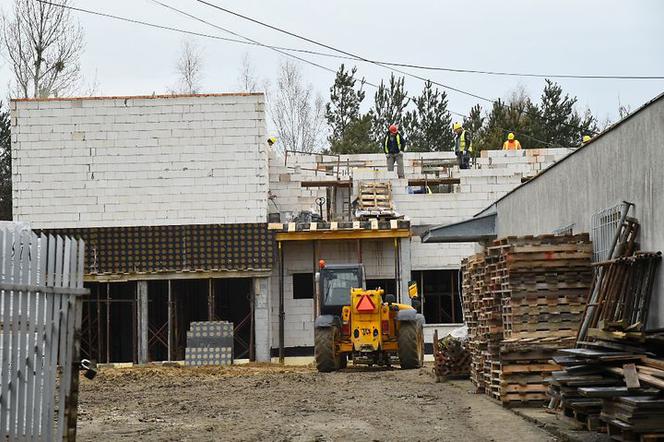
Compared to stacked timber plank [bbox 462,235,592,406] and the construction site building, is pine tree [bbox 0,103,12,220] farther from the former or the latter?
stacked timber plank [bbox 462,235,592,406]

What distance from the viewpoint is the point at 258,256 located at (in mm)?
33875

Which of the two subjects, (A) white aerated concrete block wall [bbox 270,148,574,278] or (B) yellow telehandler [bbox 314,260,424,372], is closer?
(B) yellow telehandler [bbox 314,260,424,372]

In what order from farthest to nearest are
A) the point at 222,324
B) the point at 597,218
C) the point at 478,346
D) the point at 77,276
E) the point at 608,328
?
1. the point at 222,324
2. the point at 478,346
3. the point at 597,218
4. the point at 608,328
5. the point at 77,276

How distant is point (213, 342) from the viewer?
108 feet

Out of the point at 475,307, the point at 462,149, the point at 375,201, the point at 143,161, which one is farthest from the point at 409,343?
the point at 462,149

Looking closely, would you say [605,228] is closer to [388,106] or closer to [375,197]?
[375,197]

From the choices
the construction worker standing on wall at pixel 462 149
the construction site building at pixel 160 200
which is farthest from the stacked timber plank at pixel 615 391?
the construction worker standing on wall at pixel 462 149

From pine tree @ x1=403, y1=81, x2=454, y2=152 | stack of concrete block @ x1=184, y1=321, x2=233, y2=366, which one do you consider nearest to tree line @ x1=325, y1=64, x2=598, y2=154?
pine tree @ x1=403, y1=81, x2=454, y2=152

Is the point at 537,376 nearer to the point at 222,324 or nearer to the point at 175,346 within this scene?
the point at 222,324

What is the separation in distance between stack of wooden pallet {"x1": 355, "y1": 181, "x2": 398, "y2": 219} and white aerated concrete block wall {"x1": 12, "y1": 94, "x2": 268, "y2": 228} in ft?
11.8

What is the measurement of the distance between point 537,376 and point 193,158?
66.4 feet

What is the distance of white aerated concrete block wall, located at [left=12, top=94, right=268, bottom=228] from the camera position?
3400 cm

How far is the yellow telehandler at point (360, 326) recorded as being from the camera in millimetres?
25844

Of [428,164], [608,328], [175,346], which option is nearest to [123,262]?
[175,346]
